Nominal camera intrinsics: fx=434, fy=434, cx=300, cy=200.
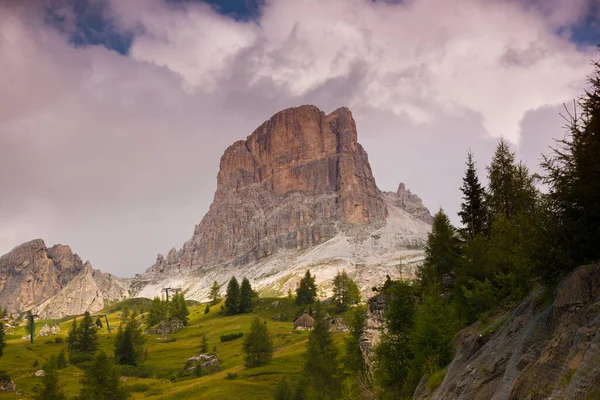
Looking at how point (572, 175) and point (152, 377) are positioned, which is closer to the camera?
point (572, 175)

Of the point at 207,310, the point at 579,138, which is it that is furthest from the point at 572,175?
the point at 207,310

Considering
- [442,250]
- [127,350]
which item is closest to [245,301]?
[127,350]

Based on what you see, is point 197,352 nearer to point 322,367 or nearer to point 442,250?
point 322,367

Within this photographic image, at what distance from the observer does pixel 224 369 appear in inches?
3809

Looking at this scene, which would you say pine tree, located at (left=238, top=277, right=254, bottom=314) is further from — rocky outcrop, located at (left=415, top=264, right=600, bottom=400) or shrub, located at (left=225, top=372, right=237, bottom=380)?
rocky outcrop, located at (left=415, top=264, right=600, bottom=400)

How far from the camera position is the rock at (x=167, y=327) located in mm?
153500

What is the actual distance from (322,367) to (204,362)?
47.6 m

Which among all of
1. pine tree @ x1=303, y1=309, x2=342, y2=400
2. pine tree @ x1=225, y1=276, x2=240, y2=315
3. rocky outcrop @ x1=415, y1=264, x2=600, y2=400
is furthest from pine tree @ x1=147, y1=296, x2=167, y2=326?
rocky outcrop @ x1=415, y1=264, x2=600, y2=400

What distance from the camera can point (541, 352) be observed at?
38.7ft

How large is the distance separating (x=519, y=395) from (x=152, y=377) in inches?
3920

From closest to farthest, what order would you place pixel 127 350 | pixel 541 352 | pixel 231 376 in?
pixel 541 352, pixel 231 376, pixel 127 350

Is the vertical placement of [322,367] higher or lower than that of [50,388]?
lower

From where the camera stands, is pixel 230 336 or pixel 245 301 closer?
pixel 230 336

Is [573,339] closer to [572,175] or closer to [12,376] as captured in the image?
[572,175]
